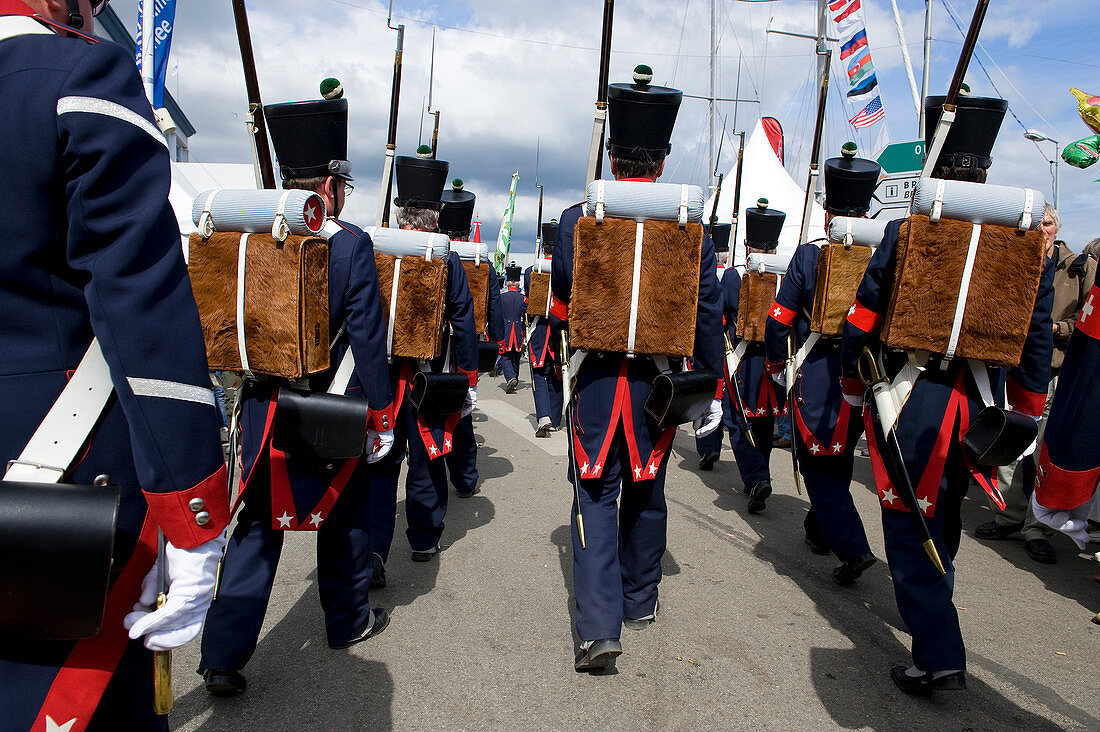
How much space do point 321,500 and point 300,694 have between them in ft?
2.55

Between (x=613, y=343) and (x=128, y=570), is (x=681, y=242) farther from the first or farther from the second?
(x=128, y=570)

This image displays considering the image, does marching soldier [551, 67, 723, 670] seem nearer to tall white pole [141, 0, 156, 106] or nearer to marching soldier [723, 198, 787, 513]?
marching soldier [723, 198, 787, 513]

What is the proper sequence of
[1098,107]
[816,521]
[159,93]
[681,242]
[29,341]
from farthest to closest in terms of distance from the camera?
[159,93] → [816,521] → [681,242] → [1098,107] → [29,341]

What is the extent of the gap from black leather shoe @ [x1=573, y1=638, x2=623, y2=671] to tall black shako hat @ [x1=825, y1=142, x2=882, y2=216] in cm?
342

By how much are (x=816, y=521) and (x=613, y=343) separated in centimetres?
228

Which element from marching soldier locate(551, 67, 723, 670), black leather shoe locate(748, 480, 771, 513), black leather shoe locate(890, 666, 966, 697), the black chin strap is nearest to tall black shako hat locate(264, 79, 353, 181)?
marching soldier locate(551, 67, 723, 670)

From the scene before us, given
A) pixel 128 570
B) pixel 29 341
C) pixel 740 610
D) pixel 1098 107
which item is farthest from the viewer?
pixel 740 610

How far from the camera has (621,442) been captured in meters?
3.12

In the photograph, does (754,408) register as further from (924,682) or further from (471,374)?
(924,682)

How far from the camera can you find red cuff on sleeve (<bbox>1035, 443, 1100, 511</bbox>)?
191cm

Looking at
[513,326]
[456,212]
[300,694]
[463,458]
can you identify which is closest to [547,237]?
[513,326]

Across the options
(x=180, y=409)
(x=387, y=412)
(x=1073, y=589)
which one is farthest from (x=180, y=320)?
(x=1073, y=589)

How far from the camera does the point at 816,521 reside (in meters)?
4.38

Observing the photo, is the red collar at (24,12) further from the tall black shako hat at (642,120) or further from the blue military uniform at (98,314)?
the tall black shako hat at (642,120)
